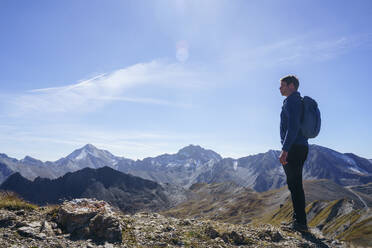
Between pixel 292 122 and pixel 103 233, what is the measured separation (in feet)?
23.9

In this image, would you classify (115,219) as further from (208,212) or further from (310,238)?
(208,212)

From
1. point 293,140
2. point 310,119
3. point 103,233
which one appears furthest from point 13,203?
point 310,119

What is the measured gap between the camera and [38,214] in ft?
30.3

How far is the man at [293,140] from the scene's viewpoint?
9.09m

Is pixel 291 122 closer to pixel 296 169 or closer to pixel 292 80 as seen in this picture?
pixel 296 169

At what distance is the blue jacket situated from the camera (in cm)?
903

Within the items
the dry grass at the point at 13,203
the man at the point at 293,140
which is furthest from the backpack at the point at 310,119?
the dry grass at the point at 13,203

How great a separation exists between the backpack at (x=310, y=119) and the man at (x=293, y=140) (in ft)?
0.55

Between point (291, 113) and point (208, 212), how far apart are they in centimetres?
19953

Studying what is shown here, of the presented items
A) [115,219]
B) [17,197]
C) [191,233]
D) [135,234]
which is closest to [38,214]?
[17,197]

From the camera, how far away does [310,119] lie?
916 cm

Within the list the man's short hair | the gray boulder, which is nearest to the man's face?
the man's short hair

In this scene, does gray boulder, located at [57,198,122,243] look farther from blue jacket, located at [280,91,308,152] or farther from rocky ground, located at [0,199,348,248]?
blue jacket, located at [280,91,308,152]

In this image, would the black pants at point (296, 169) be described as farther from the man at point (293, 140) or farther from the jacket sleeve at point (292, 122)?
the jacket sleeve at point (292, 122)
